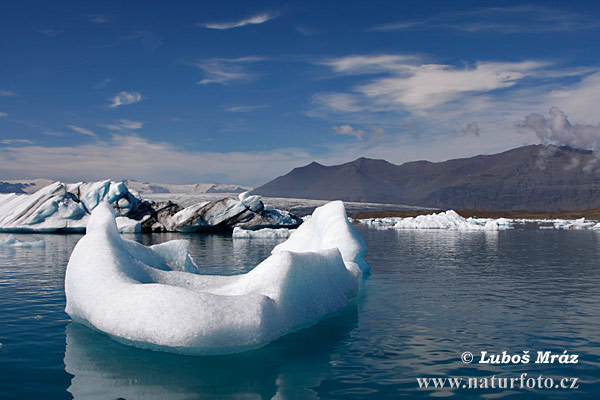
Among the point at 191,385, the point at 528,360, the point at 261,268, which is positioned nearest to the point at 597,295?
the point at 528,360

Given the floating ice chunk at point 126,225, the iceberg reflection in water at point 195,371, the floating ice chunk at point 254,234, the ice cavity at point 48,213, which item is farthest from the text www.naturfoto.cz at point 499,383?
the ice cavity at point 48,213

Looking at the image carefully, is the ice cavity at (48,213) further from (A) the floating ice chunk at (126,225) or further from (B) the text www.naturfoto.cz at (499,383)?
(B) the text www.naturfoto.cz at (499,383)

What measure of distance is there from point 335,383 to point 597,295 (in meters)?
9.19

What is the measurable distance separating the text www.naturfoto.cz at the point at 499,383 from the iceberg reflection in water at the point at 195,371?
140 centimetres

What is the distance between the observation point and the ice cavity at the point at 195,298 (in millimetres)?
6266

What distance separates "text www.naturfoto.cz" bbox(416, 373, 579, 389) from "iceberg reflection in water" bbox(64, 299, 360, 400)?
1404 millimetres

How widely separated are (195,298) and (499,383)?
419 cm

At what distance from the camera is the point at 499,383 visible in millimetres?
5695

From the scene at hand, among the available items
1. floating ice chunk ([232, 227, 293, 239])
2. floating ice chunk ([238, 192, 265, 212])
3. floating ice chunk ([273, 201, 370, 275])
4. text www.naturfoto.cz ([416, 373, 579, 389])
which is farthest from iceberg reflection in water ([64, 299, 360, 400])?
floating ice chunk ([238, 192, 265, 212])

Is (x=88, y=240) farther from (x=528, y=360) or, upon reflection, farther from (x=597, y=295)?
(x=597, y=295)

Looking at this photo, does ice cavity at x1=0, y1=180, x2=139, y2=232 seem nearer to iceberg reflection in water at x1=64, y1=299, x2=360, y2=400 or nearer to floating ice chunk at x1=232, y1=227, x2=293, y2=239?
floating ice chunk at x1=232, y1=227, x2=293, y2=239

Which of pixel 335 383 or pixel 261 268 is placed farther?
pixel 261 268

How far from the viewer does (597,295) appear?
452 inches

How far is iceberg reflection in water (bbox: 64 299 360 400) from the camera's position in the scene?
5367 mm
